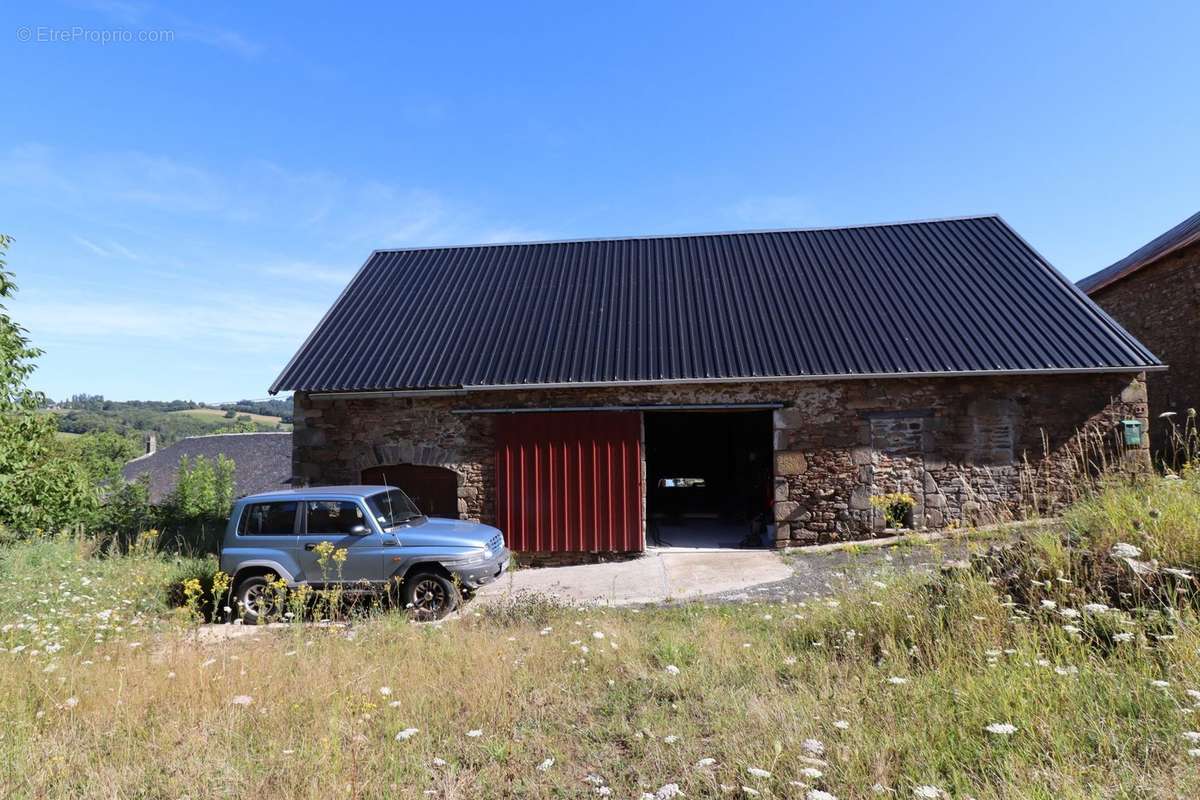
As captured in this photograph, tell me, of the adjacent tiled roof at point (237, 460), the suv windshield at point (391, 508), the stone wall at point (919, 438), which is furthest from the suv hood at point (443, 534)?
the adjacent tiled roof at point (237, 460)

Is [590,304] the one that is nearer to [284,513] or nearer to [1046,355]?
[284,513]

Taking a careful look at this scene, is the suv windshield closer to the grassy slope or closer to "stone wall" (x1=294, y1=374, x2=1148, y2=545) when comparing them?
the grassy slope

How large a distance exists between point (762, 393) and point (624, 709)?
7041 mm

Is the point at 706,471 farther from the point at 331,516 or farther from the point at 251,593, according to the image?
the point at 251,593

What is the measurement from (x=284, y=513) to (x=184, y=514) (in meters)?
9.96

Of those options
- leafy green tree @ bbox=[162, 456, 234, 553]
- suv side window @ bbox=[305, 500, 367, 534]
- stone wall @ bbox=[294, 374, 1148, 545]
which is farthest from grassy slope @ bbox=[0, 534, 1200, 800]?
leafy green tree @ bbox=[162, 456, 234, 553]

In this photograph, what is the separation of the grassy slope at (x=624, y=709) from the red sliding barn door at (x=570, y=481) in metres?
4.84

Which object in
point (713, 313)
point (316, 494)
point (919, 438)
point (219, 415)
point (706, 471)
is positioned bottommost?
point (706, 471)

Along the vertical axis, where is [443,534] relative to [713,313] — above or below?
below

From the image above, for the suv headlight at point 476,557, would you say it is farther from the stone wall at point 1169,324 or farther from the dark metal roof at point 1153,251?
the dark metal roof at point 1153,251

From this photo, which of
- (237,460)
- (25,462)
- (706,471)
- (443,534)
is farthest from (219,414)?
(443,534)

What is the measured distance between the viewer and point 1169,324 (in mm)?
13695

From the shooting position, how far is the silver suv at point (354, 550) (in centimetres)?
684

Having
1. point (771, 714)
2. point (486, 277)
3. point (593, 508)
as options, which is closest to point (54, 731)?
point (771, 714)
